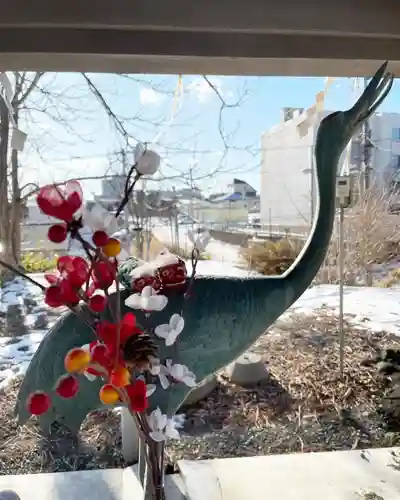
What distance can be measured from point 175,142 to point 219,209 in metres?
0.18

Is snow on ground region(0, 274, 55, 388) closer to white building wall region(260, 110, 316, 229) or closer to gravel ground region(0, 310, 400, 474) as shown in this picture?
gravel ground region(0, 310, 400, 474)

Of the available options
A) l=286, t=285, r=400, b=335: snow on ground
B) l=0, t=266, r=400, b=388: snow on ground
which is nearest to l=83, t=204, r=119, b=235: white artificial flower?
l=0, t=266, r=400, b=388: snow on ground

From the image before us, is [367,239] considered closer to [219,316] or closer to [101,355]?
[219,316]

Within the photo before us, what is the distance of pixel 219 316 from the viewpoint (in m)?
0.88

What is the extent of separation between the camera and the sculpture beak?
953mm

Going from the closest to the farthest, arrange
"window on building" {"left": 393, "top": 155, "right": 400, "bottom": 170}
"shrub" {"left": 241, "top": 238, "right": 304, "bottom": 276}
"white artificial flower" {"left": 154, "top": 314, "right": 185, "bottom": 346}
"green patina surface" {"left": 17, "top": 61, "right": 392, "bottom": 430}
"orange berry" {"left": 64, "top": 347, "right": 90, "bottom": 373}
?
"orange berry" {"left": 64, "top": 347, "right": 90, "bottom": 373}, "white artificial flower" {"left": 154, "top": 314, "right": 185, "bottom": 346}, "green patina surface" {"left": 17, "top": 61, "right": 392, "bottom": 430}, "shrub" {"left": 241, "top": 238, "right": 304, "bottom": 276}, "window on building" {"left": 393, "top": 155, "right": 400, "bottom": 170}

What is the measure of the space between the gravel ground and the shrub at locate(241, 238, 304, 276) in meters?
0.16

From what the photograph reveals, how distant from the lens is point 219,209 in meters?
1.20

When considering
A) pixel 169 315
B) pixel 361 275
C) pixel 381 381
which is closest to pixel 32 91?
pixel 169 315

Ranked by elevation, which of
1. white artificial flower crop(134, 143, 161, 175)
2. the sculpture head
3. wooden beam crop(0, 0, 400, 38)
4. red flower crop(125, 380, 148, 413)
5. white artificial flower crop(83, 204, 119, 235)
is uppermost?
wooden beam crop(0, 0, 400, 38)

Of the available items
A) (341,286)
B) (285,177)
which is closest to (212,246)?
(285,177)

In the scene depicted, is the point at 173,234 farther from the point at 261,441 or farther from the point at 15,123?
the point at 261,441

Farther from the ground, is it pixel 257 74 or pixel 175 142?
pixel 257 74

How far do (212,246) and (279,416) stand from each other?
443mm
